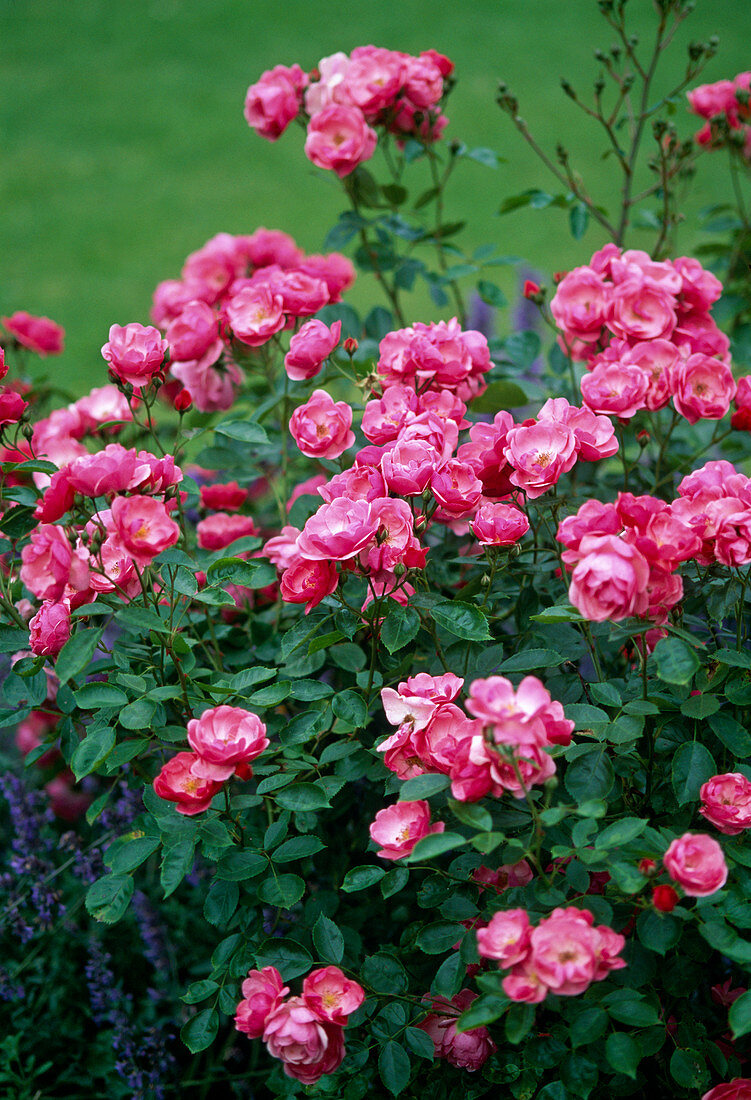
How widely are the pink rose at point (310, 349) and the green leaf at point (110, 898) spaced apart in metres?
0.66

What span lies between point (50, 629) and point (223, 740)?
253mm

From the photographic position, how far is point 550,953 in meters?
0.79

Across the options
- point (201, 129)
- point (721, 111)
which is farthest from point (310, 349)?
point (201, 129)

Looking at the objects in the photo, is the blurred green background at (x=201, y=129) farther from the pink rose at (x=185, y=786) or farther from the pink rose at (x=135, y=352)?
the pink rose at (x=185, y=786)

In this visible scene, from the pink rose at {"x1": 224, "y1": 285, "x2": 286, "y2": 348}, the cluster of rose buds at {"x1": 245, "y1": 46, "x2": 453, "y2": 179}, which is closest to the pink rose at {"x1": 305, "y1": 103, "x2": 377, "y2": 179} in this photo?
the cluster of rose buds at {"x1": 245, "y1": 46, "x2": 453, "y2": 179}

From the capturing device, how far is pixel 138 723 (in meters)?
1.01

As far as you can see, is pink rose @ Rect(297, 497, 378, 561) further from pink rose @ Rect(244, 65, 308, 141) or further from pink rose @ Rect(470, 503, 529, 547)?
pink rose @ Rect(244, 65, 308, 141)

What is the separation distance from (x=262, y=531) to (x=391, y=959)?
3.32 feet

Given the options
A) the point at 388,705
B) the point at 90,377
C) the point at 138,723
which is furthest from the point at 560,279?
the point at 90,377

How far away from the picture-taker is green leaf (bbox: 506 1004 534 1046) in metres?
0.83

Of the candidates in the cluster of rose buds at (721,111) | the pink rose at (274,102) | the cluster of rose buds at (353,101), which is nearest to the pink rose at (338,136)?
the cluster of rose buds at (353,101)

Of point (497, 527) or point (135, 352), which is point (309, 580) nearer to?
point (497, 527)

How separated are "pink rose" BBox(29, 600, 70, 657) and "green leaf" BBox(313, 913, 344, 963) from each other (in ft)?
1.39

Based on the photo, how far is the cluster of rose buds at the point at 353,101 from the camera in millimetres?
1541
